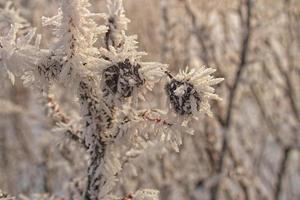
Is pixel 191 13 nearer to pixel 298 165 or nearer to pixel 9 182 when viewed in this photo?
pixel 298 165

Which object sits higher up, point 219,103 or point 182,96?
point 219,103

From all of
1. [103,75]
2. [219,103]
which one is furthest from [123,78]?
[219,103]

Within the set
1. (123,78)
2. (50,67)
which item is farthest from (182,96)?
(50,67)

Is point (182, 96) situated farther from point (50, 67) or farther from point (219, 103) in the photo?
point (219, 103)

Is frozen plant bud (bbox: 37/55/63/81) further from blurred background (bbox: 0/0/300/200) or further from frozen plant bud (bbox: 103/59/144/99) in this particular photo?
blurred background (bbox: 0/0/300/200)

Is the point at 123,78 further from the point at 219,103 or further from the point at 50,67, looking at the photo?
the point at 219,103

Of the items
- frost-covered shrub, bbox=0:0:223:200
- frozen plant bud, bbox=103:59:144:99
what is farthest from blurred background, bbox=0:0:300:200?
frozen plant bud, bbox=103:59:144:99

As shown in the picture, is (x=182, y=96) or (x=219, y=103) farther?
(x=219, y=103)
